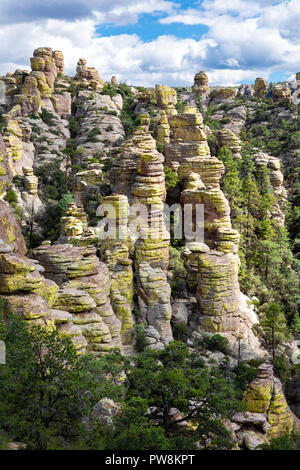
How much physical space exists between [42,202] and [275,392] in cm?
3902

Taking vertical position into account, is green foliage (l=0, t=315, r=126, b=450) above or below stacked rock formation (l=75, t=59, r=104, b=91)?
below

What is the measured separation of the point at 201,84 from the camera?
95188 millimetres

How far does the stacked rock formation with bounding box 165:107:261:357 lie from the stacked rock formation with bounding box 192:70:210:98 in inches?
2008

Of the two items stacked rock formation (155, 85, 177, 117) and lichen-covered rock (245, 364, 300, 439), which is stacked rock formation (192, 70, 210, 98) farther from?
lichen-covered rock (245, 364, 300, 439)

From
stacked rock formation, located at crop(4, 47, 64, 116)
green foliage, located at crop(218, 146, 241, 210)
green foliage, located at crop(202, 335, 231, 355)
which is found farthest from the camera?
stacked rock formation, located at crop(4, 47, 64, 116)

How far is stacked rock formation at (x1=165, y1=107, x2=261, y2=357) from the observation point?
33.2m

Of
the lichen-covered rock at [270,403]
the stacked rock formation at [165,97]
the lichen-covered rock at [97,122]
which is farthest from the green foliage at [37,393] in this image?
the stacked rock formation at [165,97]

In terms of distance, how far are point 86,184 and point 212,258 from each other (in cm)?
2003

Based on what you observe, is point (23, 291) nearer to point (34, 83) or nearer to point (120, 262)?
point (120, 262)

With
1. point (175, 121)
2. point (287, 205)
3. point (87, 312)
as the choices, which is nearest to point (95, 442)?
point (87, 312)

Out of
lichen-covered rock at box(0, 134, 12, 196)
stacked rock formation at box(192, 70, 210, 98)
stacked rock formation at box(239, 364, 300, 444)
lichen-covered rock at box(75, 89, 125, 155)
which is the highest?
stacked rock formation at box(192, 70, 210, 98)

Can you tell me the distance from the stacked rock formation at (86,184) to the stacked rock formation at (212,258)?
8.76 metres

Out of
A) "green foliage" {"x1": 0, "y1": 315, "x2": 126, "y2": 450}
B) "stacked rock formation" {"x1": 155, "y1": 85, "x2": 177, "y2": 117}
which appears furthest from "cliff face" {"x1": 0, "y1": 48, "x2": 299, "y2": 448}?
"green foliage" {"x1": 0, "y1": 315, "x2": 126, "y2": 450}
